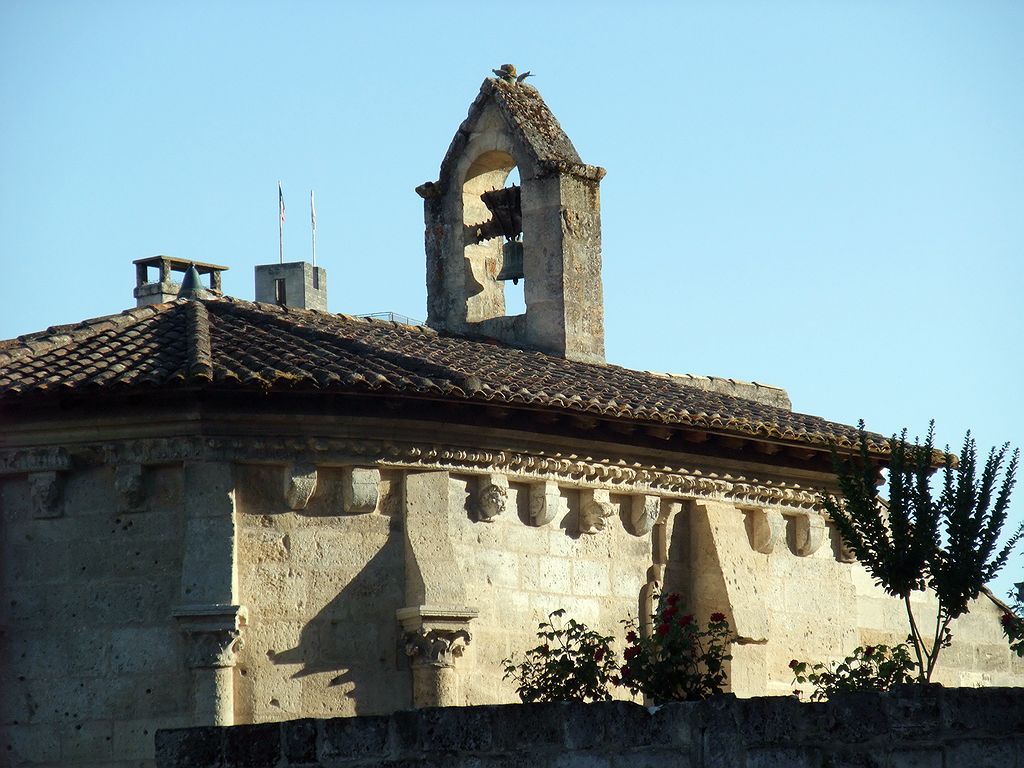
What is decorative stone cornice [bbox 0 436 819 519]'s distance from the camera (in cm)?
1381

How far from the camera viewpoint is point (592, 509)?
1565 centimetres

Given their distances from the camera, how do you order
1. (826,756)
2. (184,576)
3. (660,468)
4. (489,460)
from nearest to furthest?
1. (826,756)
2. (184,576)
3. (489,460)
4. (660,468)

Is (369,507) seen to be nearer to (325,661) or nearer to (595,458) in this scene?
(325,661)

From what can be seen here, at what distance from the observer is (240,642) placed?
13.7 metres

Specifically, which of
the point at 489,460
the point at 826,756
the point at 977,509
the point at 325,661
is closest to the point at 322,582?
the point at 325,661

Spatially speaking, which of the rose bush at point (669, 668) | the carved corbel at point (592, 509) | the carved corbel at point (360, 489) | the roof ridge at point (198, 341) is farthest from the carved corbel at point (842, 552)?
the roof ridge at point (198, 341)

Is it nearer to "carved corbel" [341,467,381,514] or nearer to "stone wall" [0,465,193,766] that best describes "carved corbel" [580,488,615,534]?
"carved corbel" [341,467,381,514]

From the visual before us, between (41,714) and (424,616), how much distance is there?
8.86 feet

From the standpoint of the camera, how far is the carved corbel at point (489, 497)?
48.6 ft

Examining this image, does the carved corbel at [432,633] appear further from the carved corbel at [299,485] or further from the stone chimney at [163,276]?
the stone chimney at [163,276]

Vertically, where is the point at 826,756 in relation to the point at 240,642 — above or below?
below

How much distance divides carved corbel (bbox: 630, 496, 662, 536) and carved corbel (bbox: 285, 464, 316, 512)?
3.16 metres

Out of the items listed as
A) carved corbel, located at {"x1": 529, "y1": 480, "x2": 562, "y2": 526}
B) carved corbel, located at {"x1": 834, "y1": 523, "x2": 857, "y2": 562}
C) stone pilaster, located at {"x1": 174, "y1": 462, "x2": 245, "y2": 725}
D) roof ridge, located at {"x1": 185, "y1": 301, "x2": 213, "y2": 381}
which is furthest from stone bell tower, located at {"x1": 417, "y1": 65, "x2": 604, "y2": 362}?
stone pilaster, located at {"x1": 174, "y1": 462, "x2": 245, "y2": 725}

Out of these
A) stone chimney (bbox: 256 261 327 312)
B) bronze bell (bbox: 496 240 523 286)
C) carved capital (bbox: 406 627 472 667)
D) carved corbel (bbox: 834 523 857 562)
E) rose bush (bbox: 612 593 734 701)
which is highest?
stone chimney (bbox: 256 261 327 312)
